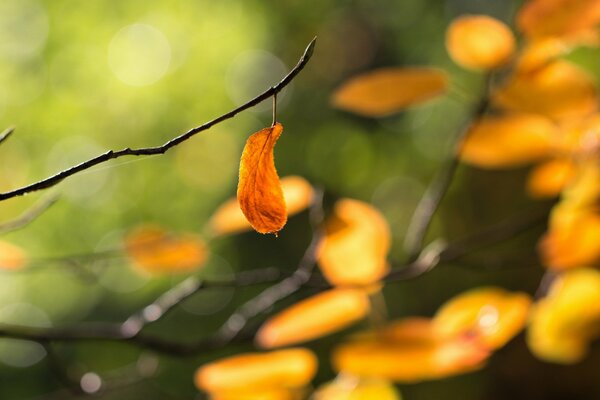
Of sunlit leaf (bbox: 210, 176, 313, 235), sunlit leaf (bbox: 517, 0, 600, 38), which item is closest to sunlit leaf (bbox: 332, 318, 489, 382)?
sunlit leaf (bbox: 210, 176, 313, 235)

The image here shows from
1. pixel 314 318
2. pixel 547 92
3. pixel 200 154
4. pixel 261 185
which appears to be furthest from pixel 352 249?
pixel 200 154

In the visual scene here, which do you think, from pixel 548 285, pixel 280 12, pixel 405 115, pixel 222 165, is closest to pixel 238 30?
pixel 280 12

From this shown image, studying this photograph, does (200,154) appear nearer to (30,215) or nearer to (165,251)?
(165,251)

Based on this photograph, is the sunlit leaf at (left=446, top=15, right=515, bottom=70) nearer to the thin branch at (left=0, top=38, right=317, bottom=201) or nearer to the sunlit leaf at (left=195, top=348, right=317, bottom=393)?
the sunlit leaf at (left=195, top=348, right=317, bottom=393)

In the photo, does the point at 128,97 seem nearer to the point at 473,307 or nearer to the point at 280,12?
the point at 280,12

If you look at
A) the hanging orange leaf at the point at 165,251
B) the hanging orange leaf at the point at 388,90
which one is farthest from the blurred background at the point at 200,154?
the hanging orange leaf at the point at 388,90

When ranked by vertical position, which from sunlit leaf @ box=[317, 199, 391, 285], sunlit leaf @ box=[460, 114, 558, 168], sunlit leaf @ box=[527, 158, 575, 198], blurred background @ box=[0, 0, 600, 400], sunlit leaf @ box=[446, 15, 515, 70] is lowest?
sunlit leaf @ box=[317, 199, 391, 285]

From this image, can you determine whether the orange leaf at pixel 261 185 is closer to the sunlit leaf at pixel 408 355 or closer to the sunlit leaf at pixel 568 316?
the sunlit leaf at pixel 408 355
